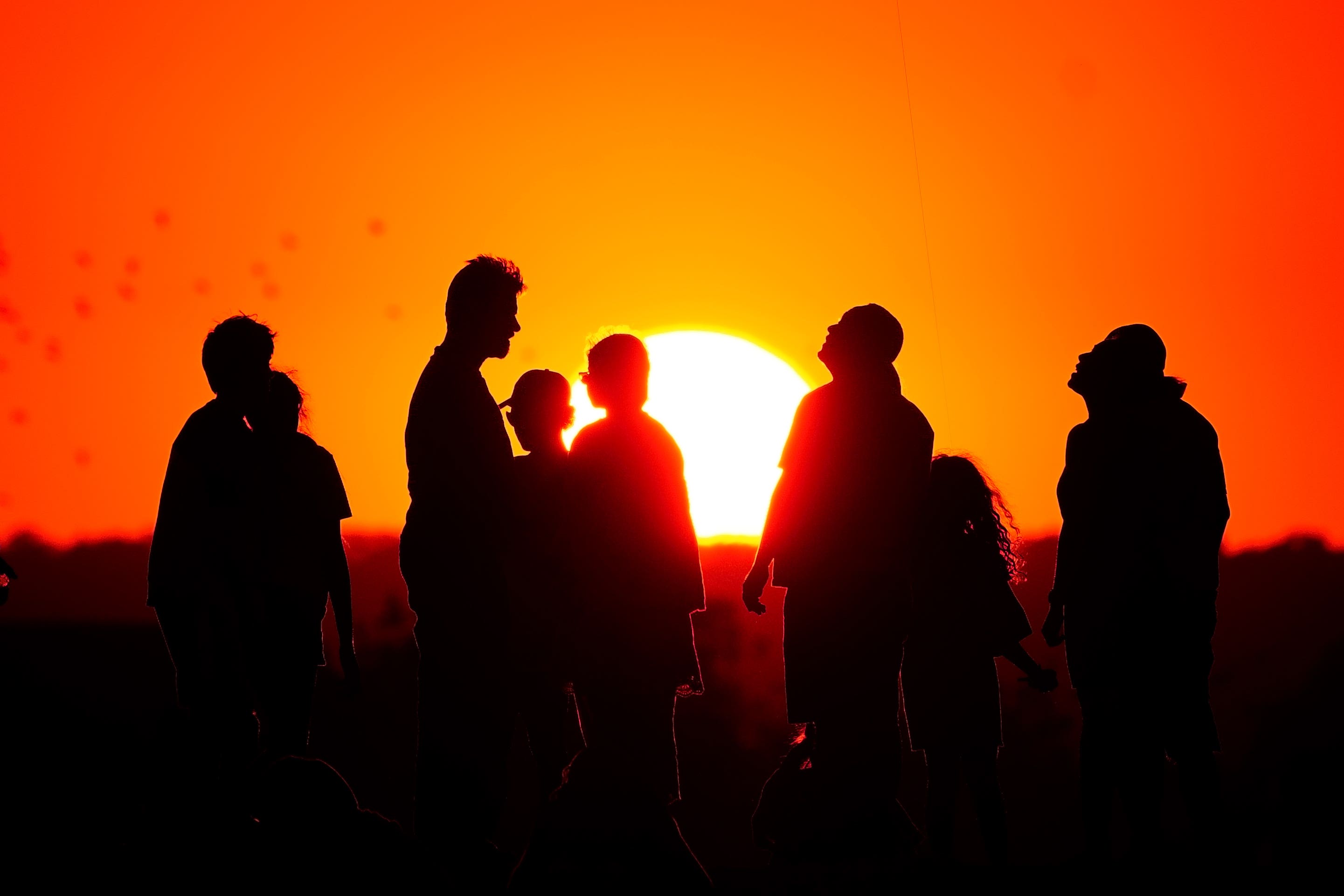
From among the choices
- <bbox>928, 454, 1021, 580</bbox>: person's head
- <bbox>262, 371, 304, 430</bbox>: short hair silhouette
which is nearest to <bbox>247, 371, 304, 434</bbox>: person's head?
<bbox>262, 371, 304, 430</bbox>: short hair silhouette

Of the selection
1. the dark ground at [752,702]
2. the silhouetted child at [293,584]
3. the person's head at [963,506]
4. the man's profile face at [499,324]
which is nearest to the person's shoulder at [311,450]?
the silhouetted child at [293,584]

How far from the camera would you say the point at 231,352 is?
20.9 feet

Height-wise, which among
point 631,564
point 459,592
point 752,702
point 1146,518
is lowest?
point 752,702

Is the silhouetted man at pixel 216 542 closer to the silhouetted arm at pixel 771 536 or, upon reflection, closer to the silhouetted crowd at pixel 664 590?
the silhouetted crowd at pixel 664 590

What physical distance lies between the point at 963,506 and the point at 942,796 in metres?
1.39

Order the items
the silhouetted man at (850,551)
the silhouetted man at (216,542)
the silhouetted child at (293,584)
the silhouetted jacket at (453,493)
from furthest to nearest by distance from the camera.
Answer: the silhouetted man at (850,551) < the silhouetted child at (293,584) < the silhouetted man at (216,542) < the silhouetted jacket at (453,493)

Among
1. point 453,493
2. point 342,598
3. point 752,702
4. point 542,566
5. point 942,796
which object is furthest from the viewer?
point 752,702

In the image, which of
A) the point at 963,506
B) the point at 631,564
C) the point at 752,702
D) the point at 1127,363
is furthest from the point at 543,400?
the point at 752,702

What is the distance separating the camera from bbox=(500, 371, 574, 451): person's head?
6.89m

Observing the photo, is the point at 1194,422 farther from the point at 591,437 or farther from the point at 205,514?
the point at 205,514

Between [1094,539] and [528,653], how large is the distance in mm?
2734

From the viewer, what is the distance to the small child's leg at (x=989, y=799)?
6.59 m

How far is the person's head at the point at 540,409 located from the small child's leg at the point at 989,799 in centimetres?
251

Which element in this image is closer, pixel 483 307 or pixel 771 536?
pixel 483 307
